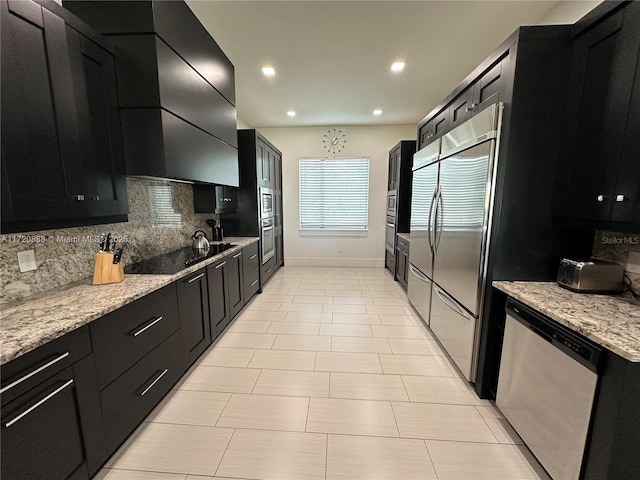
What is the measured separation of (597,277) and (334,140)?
15.4ft

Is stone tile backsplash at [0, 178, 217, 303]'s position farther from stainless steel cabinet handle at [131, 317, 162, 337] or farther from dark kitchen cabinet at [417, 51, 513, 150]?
dark kitchen cabinet at [417, 51, 513, 150]

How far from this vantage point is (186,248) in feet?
9.78

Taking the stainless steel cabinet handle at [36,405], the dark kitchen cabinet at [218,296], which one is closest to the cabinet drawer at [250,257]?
the dark kitchen cabinet at [218,296]

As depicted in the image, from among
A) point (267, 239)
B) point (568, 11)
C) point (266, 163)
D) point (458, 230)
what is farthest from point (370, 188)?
point (568, 11)

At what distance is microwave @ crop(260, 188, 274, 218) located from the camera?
13.0ft

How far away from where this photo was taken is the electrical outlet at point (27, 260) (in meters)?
1.39

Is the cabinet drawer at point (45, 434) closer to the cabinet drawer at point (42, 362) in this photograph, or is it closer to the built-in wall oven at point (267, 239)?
the cabinet drawer at point (42, 362)

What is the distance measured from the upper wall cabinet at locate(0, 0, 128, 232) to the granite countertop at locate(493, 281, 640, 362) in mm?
2502

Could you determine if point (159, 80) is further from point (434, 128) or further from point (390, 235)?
point (390, 235)

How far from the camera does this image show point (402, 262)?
4195 millimetres

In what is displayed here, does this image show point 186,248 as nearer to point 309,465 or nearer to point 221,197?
point 221,197

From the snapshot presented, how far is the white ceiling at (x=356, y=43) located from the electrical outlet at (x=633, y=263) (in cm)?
175

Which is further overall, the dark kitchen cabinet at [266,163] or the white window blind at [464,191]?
the dark kitchen cabinet at [266,163]

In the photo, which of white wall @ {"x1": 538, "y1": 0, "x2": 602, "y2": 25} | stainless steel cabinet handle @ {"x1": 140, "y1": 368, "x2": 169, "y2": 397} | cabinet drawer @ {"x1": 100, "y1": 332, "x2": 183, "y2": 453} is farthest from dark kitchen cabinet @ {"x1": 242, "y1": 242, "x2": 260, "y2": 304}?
white wall @ {"x1": 538, "y1": 0, "x2": 602, "y2": 25}
